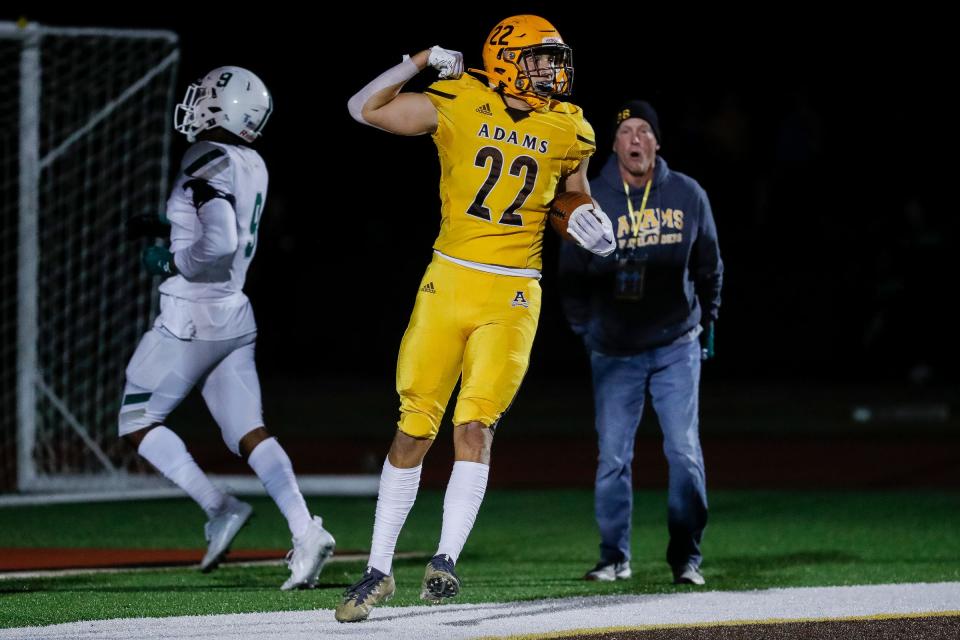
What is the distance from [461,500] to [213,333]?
2225mm

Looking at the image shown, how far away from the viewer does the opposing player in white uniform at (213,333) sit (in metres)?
7.75

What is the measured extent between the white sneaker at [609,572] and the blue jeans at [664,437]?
0.11 ft

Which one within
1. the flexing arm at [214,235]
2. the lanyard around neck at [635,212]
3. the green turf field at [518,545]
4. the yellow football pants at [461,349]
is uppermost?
the lanyard around neck at [635,212]

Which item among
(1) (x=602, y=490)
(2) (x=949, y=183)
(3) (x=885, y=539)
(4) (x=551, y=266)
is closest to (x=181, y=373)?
(1) (x=602, y=490)

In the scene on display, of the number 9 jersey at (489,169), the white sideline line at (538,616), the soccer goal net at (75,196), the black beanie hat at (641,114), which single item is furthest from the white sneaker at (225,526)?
the soccer goal net at (75,196)

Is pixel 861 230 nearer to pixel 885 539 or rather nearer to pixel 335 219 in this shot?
pixel 335 219

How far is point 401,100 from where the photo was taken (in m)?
6.14

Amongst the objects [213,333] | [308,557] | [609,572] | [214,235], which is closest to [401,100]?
[214,235]

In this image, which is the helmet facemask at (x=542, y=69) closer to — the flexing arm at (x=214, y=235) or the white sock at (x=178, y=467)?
the flexing arm at (x=214, y=235)

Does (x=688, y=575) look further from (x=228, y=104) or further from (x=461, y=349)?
(x=228, y=104)

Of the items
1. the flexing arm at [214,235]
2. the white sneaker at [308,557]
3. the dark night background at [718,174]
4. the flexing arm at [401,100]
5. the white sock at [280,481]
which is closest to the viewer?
the flexing arm at [401,100]

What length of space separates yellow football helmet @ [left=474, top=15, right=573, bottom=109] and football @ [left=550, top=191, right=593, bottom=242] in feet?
1.25

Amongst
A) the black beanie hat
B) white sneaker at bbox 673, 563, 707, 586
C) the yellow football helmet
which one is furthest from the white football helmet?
white sneaker at bbox 673, 563, 707, 586

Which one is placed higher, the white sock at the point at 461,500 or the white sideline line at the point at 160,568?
the white sock at the point at 461,500
